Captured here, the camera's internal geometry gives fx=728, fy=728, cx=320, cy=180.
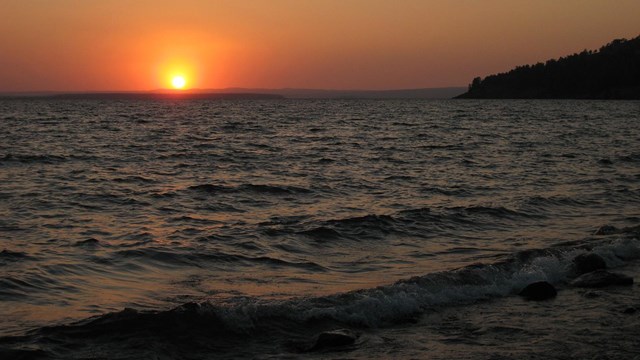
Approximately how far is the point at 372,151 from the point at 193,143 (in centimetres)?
1145

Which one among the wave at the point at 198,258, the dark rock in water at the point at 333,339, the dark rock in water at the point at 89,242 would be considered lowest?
the wave at the point at 198,258

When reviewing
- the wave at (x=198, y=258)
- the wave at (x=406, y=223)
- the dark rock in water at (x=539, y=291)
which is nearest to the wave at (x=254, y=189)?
the wave at (x=406, y=223)

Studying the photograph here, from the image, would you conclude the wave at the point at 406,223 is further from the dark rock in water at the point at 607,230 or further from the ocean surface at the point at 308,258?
the dark rock in water at the point at 607,230

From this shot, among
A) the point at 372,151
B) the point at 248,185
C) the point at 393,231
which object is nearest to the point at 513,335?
the point at 393,231

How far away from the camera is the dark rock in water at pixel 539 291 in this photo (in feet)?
35.5

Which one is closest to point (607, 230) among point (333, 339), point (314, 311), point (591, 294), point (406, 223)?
point (406, 223)

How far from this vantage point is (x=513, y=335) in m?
8.86

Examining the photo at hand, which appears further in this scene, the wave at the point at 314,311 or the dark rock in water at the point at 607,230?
the dark rock in water at the point at 607,230

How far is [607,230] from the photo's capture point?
636 inches

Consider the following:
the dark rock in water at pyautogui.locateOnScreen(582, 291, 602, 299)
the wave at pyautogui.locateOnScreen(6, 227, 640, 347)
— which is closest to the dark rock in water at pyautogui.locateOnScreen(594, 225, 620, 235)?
the wave at pyautogui.locateOnScreen(6, 227, 640, 347)

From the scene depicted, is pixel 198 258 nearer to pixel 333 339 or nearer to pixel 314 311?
pixel 314 311

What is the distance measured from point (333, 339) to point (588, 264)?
5947 millimetres

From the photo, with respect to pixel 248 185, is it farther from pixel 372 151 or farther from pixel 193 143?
pixel 193 143

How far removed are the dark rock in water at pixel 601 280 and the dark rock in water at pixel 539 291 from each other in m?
0.73
